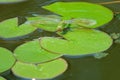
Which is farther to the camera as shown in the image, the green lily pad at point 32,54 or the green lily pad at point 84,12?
the green lily pad at point 84,12

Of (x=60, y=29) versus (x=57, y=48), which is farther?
(x=60, y=29)

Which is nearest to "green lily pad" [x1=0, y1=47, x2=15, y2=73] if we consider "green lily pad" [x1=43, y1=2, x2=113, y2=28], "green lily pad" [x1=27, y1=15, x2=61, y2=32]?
"green lily pad" [x1=27, y1=15, x2=61, y2=32]

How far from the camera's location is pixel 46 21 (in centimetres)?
116

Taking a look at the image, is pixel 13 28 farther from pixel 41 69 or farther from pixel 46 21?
pixel 41 69

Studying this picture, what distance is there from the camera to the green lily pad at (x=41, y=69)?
88 centimetres

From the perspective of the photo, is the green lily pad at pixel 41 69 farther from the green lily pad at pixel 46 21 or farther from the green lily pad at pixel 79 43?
the green lily pad at pixel 46 21

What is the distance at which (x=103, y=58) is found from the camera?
95 cm

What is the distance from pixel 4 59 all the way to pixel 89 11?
0.42 metres

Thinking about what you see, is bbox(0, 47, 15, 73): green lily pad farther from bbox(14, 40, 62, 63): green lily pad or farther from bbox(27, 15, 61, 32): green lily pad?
bbox(27, 15, 61, 32): green lily pad

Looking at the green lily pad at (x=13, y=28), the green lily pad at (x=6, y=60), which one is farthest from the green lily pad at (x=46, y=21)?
the green lily pad at (x=6, y=60)

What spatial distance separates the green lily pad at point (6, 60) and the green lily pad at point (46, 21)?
18 centimetres

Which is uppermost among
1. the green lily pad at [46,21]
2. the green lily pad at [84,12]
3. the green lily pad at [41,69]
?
the green lily pad at [84,12]

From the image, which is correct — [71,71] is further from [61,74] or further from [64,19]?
[64,19]

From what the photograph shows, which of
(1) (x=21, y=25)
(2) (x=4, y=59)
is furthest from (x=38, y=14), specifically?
(2) (x=4, y=59)
